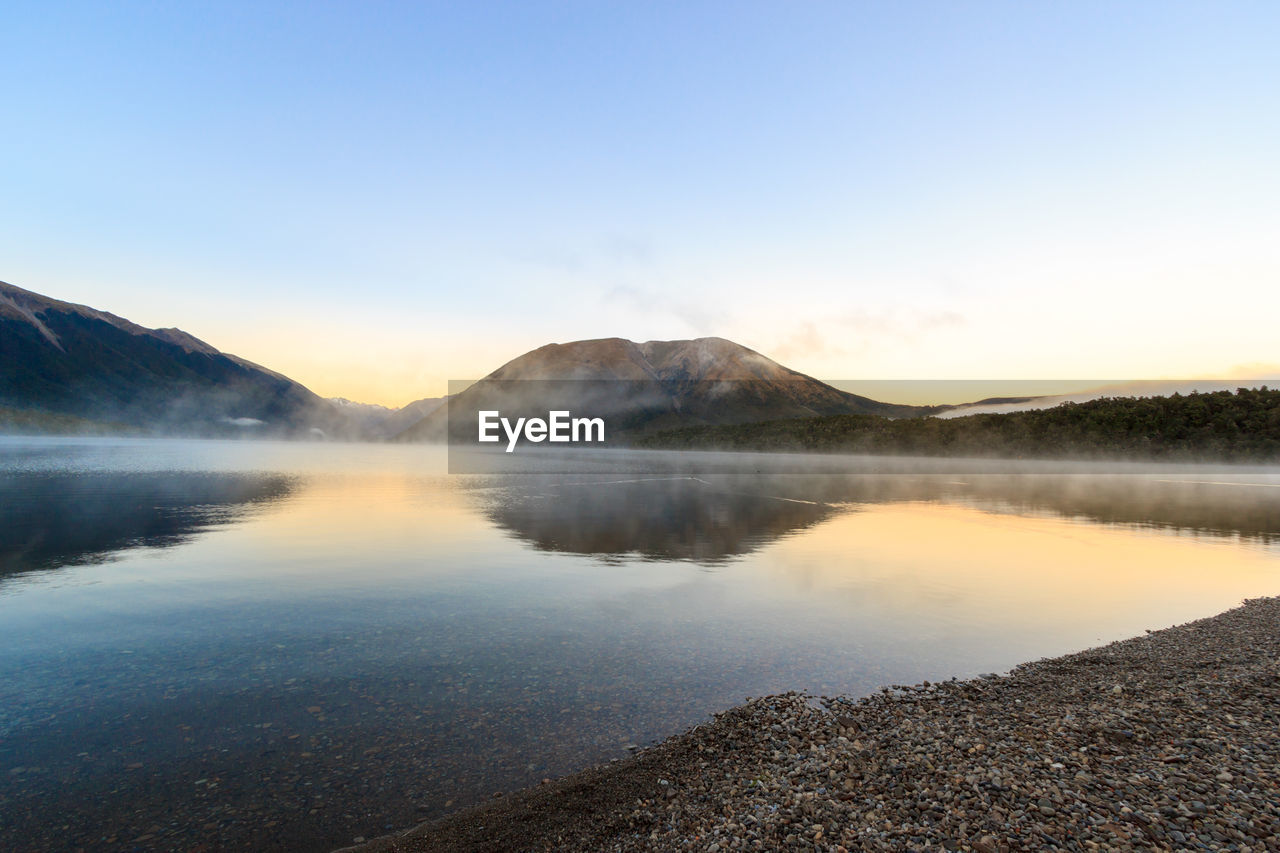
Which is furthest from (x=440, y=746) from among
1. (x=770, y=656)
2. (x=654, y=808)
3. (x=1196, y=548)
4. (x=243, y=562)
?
(x=1196, y=548)

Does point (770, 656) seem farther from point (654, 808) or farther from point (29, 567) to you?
point (29, 567)

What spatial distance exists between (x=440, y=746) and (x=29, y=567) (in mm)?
26303

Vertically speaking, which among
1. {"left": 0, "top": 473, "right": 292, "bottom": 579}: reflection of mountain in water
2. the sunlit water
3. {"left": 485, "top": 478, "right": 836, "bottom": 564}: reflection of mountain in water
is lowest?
{"left": 485, "top": 478, "right": 836, "bottom": 564}: reflection of mountain in water

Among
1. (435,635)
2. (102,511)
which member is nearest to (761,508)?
(435,635)

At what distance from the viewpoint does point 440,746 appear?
11352 millimetres

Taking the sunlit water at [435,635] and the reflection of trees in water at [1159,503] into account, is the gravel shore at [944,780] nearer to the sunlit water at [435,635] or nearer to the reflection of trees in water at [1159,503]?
the sunlit water at [435,635]

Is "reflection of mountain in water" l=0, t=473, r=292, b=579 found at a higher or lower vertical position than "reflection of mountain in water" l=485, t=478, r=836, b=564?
higher

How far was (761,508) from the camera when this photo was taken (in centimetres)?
5850

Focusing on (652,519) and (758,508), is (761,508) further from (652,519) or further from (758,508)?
(652,519)

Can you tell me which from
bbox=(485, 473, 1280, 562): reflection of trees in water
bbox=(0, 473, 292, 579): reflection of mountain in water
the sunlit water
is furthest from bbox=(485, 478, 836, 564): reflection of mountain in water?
bbox=(0, 473, 292, 579): reflection of mountain in water

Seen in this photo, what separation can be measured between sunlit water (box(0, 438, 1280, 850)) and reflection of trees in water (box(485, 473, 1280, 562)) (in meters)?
0.79

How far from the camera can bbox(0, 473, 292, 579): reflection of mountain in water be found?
2986 cm

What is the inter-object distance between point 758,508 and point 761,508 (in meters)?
0.29

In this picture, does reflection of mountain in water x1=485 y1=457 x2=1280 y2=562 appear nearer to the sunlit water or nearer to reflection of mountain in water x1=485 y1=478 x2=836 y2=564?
reflection of mountain in water x1=485 y1=478 x2=836 y2=564
